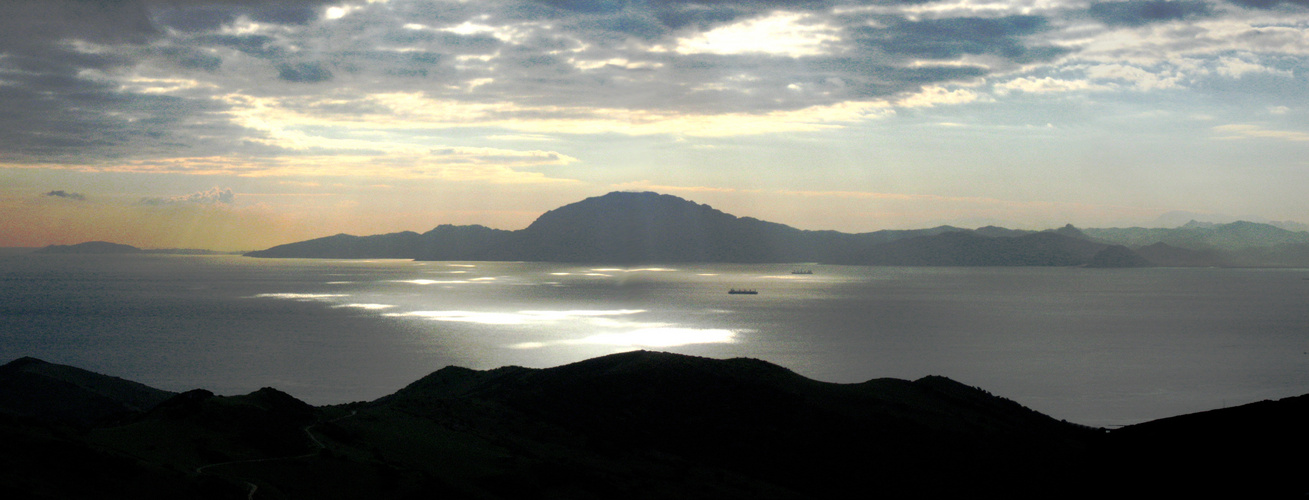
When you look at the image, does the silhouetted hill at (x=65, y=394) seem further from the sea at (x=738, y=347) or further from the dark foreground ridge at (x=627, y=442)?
the sea at (x=738, y=347)

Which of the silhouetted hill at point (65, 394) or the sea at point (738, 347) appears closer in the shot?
the silhouetted hill at point (65, 394)

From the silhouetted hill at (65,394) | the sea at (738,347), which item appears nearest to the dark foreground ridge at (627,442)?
the silhouetted hill at (65,394)

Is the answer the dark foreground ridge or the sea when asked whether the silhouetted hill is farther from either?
the sea

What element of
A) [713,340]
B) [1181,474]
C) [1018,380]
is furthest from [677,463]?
[713,340]

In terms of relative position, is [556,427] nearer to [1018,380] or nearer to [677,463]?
[677,463]

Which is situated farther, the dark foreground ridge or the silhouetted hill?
the silhouetted hill

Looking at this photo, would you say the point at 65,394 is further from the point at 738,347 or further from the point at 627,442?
the point at 738,347

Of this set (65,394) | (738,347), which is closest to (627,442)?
(65,394)

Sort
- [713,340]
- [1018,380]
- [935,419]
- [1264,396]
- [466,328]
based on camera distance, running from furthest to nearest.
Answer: [466,328]
[713,340]
[1018,380]
[1264,396]
[935,419]

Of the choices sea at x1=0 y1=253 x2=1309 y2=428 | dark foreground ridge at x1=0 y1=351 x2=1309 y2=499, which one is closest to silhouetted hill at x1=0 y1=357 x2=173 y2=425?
dark foreground ridge at x1=0 y1=351 x2=1309 y2=499
